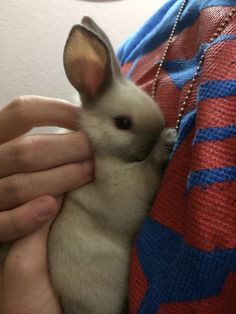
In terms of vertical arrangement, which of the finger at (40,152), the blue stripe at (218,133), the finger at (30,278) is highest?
the blue stripe at (218,133)

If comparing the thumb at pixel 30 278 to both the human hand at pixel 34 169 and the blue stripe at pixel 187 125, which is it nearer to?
the human hand at pixel 34 169

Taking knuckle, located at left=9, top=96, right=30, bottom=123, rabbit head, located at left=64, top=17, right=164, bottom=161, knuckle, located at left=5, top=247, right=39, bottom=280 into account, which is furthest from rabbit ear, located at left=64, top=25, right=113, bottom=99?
knuckle, located at left=5, top=247, right=39, bottom=280

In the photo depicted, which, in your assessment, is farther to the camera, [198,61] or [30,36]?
[30,36]

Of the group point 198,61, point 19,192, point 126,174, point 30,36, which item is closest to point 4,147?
point 19,192

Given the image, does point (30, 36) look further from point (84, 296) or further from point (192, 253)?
point (192, 253)

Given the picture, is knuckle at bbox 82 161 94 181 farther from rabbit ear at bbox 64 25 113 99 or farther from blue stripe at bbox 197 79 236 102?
blue stripe at bbox 197 79 236 102

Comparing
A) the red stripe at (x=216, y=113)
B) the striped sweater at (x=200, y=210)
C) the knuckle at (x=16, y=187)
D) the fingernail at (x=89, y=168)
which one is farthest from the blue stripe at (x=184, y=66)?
the knuckle at (x=16, y=187)
